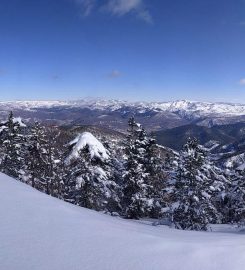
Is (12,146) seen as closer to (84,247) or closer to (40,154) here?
(40,154)

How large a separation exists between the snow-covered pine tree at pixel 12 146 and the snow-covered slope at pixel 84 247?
2760cm

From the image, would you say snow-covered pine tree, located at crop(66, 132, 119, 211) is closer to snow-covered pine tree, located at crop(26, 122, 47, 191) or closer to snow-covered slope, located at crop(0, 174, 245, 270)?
snow-covered pine tree, located at crop(26, 122, 47, 191)

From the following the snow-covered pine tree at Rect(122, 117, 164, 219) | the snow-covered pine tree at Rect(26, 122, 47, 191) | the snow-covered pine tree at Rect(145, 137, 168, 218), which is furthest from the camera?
the snow-covered pine tree at Rect(145, 137, 168, 218)

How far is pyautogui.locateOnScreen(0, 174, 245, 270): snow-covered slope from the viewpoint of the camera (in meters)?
4.55

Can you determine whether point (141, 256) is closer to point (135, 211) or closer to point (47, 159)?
point (135, 211)

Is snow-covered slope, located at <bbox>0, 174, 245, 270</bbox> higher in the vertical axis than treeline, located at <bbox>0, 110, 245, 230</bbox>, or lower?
higher

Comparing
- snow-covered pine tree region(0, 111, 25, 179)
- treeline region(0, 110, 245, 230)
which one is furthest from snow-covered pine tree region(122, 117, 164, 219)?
snow-covered pine tree region(0, 111, 25, 179)

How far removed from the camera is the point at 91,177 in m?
25.4

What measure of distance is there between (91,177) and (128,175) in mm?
5888

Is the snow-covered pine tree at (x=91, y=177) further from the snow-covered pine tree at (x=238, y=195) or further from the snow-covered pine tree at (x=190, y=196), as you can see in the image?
the snow-covered pine tree at (x=238, y=195)

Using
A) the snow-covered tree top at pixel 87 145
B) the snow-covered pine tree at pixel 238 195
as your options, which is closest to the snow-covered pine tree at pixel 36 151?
the snow-covered tree top at pixel 87 145

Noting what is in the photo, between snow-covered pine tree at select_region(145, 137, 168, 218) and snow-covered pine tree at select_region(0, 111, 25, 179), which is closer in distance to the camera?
snow-covered pine tree at select_region(0, 111, 25, 179)

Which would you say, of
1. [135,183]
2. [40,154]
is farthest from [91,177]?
[40,154]

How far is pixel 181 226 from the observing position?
81.0ft
